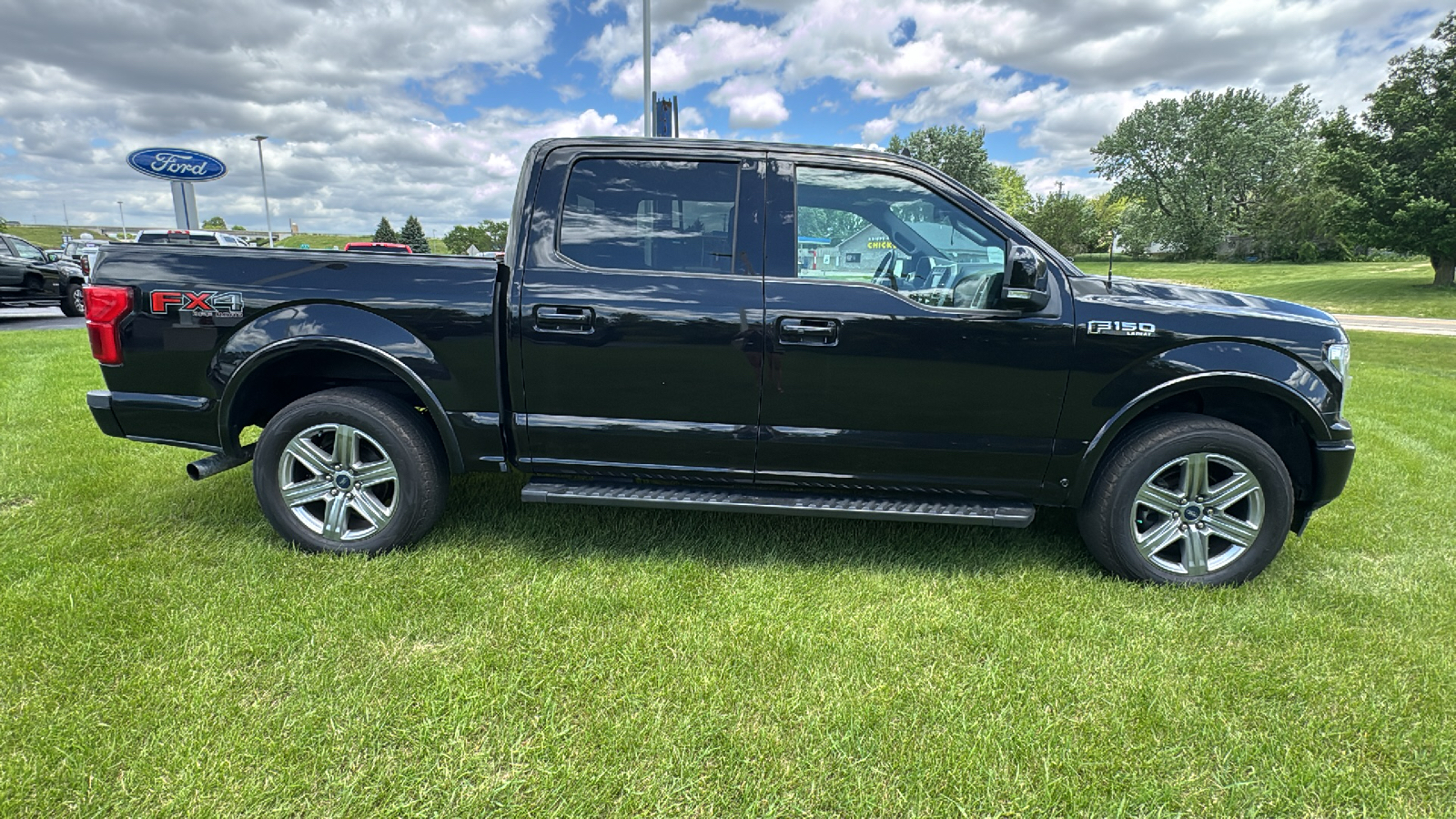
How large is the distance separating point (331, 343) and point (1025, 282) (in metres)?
2.99

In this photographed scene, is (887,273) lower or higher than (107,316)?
higher

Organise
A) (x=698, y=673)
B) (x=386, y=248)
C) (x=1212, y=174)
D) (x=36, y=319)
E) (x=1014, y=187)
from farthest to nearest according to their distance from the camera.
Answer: (x=1014, y=187)
(x=1212, y=174)
(x=36, y=319)
(x=386, y=248)
(x=698, y=673)

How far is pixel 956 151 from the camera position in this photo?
167 feet

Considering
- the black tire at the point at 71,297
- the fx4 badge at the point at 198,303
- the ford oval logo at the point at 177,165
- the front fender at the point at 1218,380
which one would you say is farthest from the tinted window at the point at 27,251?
the front fender at the point at 1218,380

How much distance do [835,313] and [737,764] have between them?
5.83 ft

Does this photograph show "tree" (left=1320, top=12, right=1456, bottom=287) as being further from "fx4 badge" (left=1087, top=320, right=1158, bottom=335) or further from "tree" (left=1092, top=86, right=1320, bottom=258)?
"fx4 badge" (left=1087, top=320, right=1158, bottom=335)

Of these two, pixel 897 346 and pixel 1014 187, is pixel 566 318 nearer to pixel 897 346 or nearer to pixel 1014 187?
pixel 897 346

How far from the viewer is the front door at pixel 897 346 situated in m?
3.00

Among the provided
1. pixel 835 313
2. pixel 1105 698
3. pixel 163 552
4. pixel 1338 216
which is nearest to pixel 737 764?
pixel 1105 698

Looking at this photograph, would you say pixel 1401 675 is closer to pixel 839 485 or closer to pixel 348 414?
pixel 839 485

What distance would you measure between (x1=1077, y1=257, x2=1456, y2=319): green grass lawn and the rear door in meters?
16.9

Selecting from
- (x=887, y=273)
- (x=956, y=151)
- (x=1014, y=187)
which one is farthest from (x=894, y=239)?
(x=1014, y=187)

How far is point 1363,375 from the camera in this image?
8633 mm

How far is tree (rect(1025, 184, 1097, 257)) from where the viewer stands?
61.8 m
